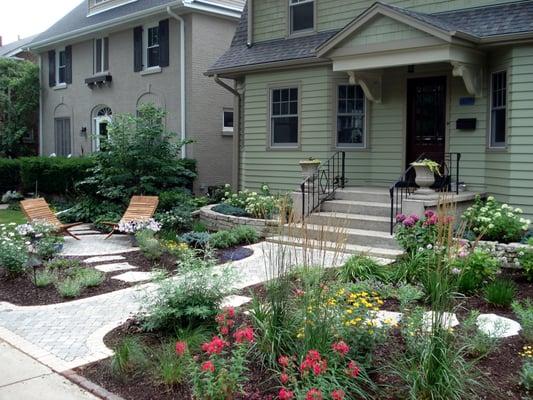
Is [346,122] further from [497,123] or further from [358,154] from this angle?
[497,123]

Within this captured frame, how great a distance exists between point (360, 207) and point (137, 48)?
457 inches

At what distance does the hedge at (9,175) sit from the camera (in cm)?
1950

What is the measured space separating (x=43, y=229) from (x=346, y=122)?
6639 millimetres

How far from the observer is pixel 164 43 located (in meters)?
18.0

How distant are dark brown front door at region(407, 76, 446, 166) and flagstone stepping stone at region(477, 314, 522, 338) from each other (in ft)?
19.4

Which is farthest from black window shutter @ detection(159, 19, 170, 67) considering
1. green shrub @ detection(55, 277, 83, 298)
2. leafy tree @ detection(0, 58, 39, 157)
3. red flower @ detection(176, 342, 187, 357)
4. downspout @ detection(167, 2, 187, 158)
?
red flower @ detection(176, 342, 187, 357)

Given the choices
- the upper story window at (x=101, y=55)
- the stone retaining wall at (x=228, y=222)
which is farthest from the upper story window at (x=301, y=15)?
the upper story window at (x=101, y=55)

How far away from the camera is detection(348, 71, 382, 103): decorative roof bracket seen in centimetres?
1124

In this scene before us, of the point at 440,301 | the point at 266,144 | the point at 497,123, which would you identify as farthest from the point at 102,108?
the point at 440,301

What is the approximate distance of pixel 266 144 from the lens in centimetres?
1358

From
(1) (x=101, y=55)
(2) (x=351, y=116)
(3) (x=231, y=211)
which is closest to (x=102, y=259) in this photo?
(3) (x=231, y=211)

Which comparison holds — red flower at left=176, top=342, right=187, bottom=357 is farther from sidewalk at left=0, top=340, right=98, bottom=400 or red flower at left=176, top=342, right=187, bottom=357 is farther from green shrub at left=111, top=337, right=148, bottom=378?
sidewalk at left=0, top=340, right=98, bottom=400

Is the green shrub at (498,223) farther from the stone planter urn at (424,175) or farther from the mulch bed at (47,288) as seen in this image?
the mulch bed at (47,288)

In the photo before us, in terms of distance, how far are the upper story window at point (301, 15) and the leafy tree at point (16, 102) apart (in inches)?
574
